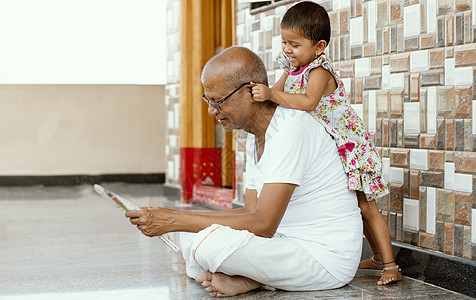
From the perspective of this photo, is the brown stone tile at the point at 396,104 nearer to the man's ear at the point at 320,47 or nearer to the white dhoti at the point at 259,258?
the man's ear at the point at 320,47

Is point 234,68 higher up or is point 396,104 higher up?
point 234,68

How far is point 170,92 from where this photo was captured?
6027mm

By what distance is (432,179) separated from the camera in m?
2.75

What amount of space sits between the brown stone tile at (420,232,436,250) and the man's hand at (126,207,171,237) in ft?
3.47

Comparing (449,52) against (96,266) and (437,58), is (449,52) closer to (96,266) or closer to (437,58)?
(437,58)

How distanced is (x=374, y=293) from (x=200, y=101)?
3.10 m

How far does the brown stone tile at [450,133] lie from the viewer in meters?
2.62

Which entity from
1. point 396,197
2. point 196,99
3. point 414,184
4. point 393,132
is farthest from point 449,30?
point 196,99

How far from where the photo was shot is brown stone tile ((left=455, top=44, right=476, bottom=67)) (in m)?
2.52

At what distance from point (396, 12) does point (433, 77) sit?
365 millimetres

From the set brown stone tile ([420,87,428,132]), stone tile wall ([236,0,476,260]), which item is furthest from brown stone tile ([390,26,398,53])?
brown stone tile ([420,87,428,132])

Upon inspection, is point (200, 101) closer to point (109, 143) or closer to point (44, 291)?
point (109, 143)

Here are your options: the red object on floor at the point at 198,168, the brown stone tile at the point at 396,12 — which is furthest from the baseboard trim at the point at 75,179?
the brown stone tile at the point at 396,12

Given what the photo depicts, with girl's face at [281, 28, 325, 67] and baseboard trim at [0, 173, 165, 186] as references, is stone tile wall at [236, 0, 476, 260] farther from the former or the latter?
baseboard trim at [0, 173, 165, 186]
